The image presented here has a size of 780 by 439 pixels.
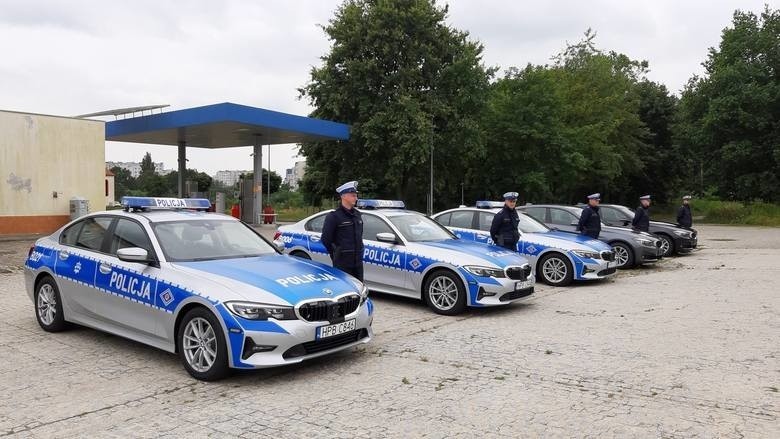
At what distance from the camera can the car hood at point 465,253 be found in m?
8.29

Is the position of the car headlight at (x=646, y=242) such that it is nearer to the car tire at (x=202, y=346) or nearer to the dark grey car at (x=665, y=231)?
the dark grey car at (x=665, y=231)

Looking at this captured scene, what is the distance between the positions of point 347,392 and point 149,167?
13930cm

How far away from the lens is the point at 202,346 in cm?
526

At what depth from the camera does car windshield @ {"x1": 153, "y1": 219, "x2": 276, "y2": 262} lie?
19.6ft

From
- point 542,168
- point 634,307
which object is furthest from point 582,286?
point 542,168

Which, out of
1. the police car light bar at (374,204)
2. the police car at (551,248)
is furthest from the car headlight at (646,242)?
the police car light bar at (374,204)

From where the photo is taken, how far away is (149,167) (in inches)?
5241

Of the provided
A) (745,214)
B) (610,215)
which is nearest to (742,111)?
(745,214)

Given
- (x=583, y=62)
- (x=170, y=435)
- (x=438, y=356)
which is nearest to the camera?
(x=170, y=435)

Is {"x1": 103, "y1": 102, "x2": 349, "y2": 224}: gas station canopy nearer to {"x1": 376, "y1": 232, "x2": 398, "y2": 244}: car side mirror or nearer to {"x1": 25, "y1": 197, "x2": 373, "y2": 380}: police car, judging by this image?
{"x1": 376, "y1": 232, "x2": 398, "y2": 244}: car side mirror

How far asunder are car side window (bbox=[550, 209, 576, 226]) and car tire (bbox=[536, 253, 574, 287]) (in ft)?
10.5

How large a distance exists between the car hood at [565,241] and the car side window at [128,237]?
7662 millimetres

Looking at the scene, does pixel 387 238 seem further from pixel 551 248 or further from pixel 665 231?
pixel 665 231

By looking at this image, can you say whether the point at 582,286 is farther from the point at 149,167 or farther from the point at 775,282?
the point at 149,167
